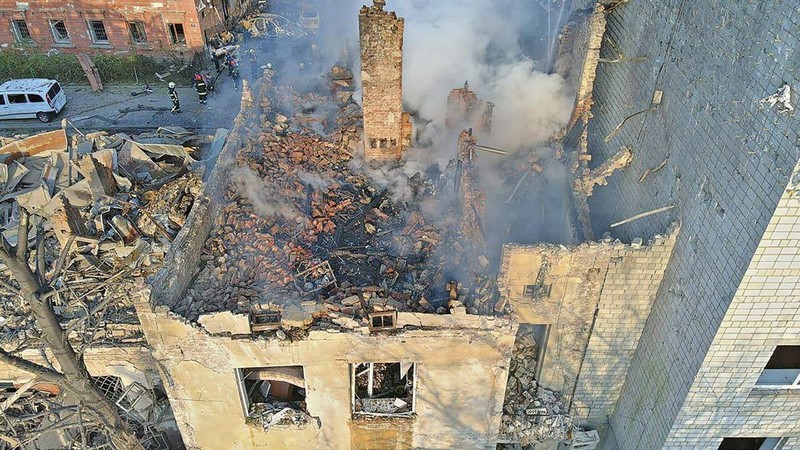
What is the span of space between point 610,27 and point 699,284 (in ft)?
21.3

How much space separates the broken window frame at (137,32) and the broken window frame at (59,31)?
9.56 feet

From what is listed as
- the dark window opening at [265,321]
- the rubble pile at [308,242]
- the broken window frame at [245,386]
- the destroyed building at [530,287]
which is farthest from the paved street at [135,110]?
the dark window opening at [265,321]

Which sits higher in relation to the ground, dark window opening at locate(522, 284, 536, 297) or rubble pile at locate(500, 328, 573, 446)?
dark window opening at locate(522, 284, 536, 297)

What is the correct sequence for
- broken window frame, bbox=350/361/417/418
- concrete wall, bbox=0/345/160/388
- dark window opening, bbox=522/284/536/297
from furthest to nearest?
concrete wall, bbox=0/345/160/388 → dark window opening, bbox=522/284/536/297 → broken window frame, bbox=350/361/417/418

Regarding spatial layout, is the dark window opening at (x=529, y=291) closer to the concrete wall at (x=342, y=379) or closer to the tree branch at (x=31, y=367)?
the concrete wall at (x=342, y=379)

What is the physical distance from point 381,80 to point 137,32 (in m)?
19.1

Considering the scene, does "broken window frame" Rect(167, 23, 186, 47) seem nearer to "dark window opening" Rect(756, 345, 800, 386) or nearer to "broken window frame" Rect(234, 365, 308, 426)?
"broken window frame" Rect(234, 365, 308, 426)

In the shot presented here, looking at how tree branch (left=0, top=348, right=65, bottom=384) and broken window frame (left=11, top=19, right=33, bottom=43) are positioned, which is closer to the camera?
tree branch (left=0, top=348, right=65, bottom=384)

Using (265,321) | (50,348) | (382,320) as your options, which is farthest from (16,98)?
(382,320)

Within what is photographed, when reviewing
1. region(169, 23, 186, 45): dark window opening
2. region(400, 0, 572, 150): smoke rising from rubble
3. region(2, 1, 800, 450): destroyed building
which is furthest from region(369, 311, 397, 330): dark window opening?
region(169, 23, 186, 45): dark window opening

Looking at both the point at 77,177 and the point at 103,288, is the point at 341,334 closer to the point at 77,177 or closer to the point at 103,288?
the point at 103,288

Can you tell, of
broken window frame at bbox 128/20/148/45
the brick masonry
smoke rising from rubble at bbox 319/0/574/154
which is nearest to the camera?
the brick masonry

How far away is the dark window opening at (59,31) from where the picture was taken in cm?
2522

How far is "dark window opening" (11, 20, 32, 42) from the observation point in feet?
83.4
